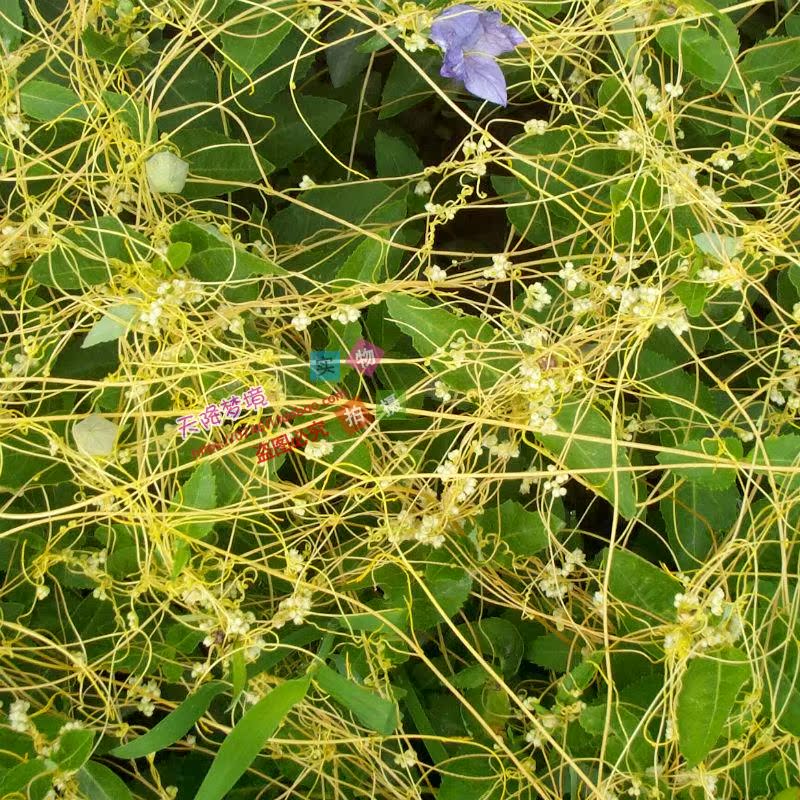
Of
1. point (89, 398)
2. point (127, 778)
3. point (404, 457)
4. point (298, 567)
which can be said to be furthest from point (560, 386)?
point (127, 778)

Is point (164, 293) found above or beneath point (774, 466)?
above

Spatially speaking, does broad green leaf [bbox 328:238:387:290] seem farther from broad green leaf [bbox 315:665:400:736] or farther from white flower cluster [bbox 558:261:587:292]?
broad green leaf [bbox 315:665:400:736]

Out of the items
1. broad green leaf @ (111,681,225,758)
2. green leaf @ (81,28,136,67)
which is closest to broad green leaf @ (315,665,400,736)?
broad green leaf @ (111,681,225,758)

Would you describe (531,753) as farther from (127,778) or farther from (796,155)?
(796,155)

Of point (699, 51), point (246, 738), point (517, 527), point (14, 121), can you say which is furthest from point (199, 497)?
point (699, 51)

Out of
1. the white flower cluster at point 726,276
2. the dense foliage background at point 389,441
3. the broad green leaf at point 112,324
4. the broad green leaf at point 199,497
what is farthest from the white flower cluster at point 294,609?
the white flower cluster at point 726,276

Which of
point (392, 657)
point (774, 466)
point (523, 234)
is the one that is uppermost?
point (523, 234)

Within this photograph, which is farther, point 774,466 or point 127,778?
point 127,778

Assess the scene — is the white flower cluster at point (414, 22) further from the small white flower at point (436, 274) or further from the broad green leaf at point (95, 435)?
the broad green leaf at point (95, 435)
